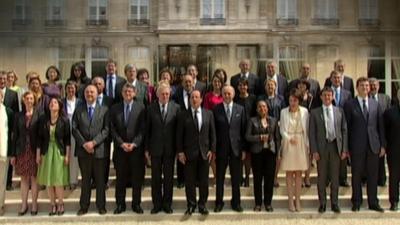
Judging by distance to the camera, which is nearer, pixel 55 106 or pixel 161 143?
pixel 55 106

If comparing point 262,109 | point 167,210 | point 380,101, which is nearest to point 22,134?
point 167,210

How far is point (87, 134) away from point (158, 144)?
3.38 feet

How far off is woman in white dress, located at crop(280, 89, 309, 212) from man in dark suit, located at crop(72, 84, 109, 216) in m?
2.60

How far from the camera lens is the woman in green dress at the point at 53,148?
8336 mm

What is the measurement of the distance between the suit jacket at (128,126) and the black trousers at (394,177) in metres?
3.73

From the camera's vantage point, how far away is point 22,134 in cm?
840

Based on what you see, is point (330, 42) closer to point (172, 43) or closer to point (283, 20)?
point (283, 20)

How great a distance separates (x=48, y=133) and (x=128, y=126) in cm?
114

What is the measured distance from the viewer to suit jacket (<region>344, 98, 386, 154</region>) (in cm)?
858

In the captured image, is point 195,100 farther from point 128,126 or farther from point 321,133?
point 321,133

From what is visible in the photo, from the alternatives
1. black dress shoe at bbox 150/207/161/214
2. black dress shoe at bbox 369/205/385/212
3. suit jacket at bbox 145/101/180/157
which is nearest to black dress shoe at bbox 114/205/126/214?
black dress shoe at bbox 150/207/161/214

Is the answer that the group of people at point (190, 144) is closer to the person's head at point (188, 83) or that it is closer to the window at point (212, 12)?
the person's head at point (188, 83)

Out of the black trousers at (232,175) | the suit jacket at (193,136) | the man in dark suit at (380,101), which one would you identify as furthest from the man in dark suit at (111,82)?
the man in dark suit at (380,101)

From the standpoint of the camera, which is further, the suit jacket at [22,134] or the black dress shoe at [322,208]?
the black dress shoe at [322,208]
